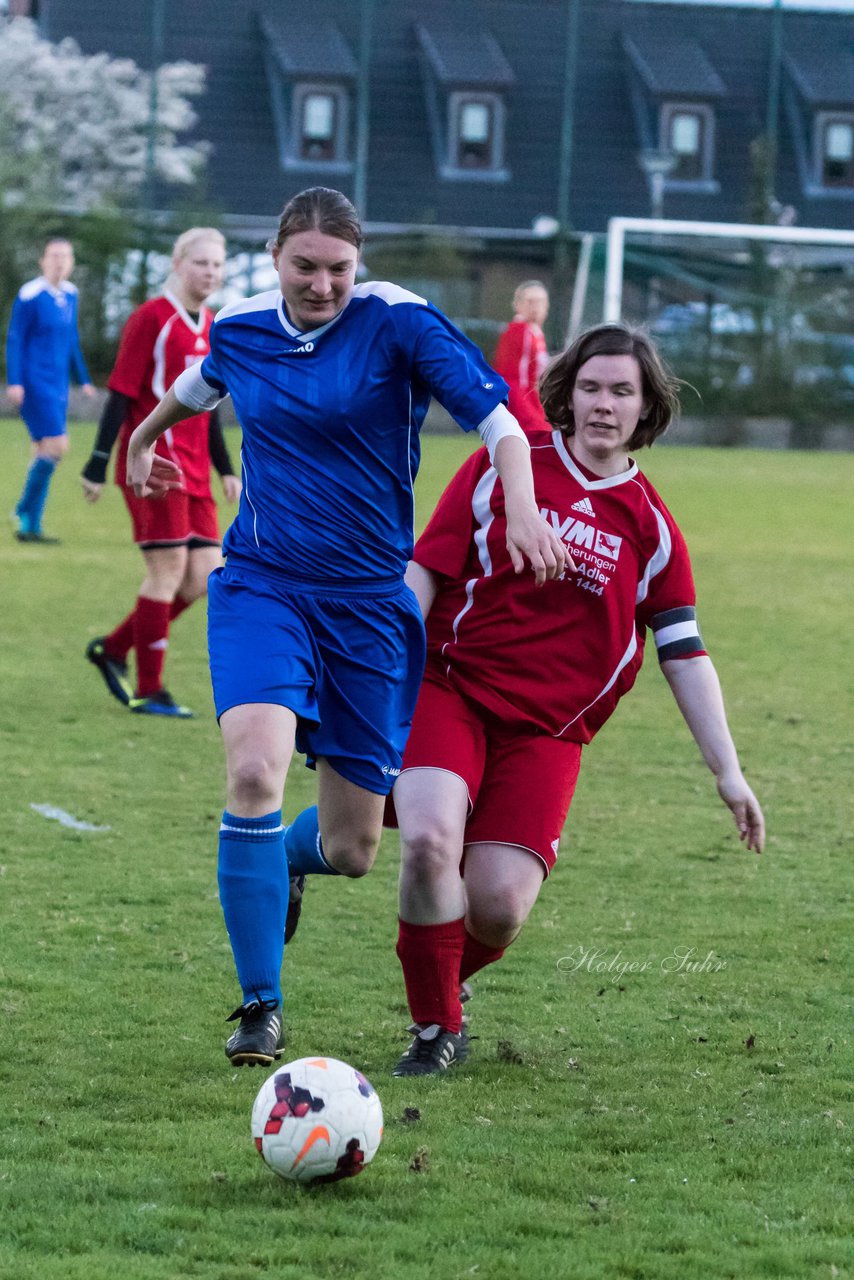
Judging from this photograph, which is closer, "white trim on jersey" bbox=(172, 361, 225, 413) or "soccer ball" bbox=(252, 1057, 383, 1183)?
"soccer ball" bbox=(252, 1057, 383, 1183)

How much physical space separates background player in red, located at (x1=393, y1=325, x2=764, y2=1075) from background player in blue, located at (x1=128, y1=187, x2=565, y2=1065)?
0.49 feet

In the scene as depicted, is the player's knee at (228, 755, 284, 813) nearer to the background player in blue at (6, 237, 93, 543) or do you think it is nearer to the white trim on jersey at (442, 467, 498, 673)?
the white trim on jersey at (442, 467, 498, 673)

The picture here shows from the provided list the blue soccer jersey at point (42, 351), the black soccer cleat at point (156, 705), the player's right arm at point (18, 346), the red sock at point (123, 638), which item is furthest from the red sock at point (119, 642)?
the blue soccer jersey at point (42, 351)

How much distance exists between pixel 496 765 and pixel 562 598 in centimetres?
41

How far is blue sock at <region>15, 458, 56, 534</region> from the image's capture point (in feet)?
44.9

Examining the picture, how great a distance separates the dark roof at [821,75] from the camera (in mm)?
39219

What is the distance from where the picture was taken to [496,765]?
13.9 ft

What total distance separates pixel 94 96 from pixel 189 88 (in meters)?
1.92

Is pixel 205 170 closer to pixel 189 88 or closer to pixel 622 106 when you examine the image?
pixel 189 88

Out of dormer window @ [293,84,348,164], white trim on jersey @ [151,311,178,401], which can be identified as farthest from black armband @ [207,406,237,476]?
dormer window @ [293,84,348,164]

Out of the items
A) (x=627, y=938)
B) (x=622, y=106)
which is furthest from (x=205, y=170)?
(x=627, y=938)

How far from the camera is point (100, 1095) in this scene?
3754mm

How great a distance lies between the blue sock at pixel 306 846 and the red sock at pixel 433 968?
1.35 feet

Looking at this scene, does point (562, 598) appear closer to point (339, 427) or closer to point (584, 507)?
point (584, 507)
